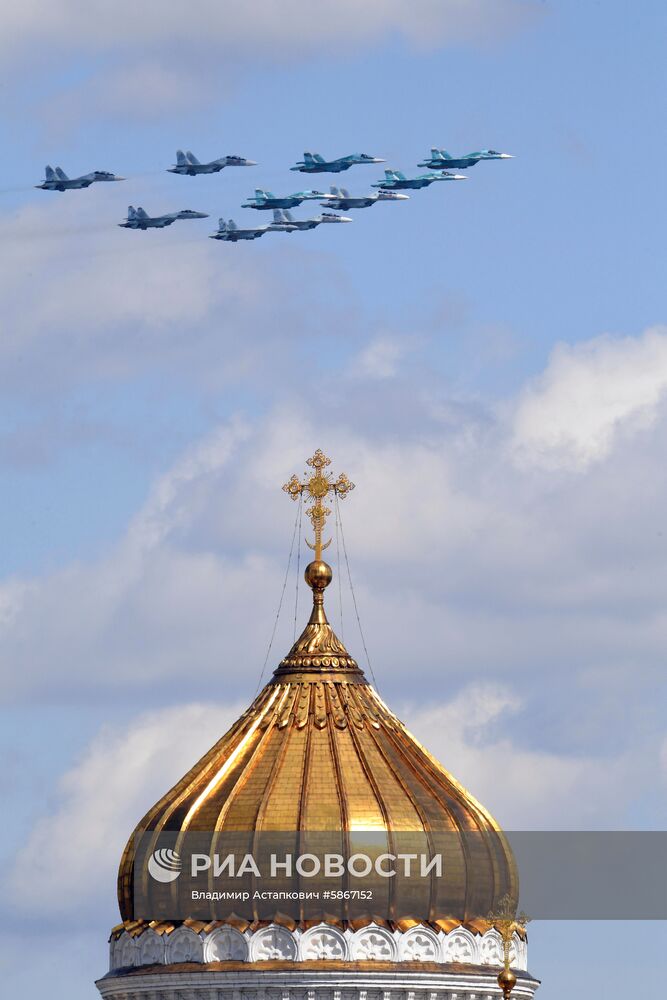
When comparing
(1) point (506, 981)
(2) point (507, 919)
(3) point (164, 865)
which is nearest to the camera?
(1) point (506, 981)

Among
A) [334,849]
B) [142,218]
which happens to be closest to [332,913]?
[334,849]

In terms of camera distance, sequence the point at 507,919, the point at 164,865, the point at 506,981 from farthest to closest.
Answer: the point at 164,865
the point at 507,919
the point at 506,981

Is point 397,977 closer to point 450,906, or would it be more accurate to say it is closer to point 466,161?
point 450,906

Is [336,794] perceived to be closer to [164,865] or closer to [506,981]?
[164,865]

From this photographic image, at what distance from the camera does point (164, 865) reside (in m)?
88.6

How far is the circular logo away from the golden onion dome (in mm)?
517

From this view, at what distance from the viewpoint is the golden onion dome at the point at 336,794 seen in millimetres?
87312

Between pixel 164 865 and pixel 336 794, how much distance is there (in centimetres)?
470

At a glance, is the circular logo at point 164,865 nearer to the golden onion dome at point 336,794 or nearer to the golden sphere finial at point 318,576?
the golden onion dome at point 336,794

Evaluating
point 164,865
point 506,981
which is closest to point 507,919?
point 506,981

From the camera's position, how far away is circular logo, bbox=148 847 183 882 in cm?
8819

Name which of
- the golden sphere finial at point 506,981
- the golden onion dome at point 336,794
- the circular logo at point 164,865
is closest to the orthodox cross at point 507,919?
the golden onion dome at point 336,794

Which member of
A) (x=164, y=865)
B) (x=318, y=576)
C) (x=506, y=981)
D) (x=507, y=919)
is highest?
(x=318, y=576)

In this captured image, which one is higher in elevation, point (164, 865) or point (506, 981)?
point (164, 865)
